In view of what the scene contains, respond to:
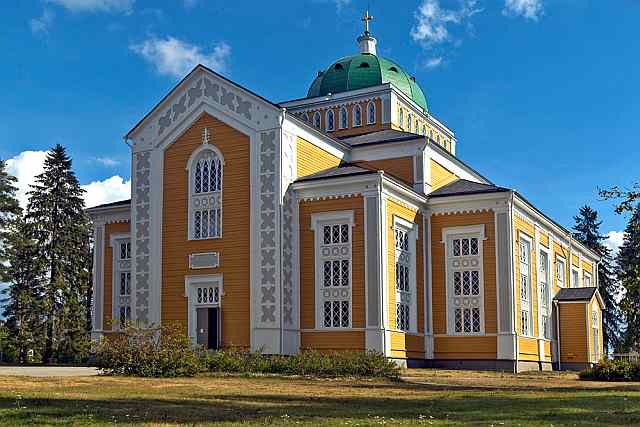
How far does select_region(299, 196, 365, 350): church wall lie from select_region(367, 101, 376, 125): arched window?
1252 cm

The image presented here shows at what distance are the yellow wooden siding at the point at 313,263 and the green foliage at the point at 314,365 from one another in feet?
18.4

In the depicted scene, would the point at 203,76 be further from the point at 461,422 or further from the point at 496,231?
the point at 461,422

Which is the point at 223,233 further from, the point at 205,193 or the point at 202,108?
the point at 202,108

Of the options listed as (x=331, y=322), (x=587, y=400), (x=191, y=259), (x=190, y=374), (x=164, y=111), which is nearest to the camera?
(x=587, y=400)

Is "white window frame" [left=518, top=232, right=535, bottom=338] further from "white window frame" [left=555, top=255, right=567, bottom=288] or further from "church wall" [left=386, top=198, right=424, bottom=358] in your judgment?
"white window frame" [left=555, top=255, right=567, bottom=288]

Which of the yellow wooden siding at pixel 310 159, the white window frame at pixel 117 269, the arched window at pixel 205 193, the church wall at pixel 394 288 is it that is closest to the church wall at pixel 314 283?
the church wall at pixel 394 288

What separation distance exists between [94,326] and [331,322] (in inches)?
540

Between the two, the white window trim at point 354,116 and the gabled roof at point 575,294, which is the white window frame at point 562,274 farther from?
the white window trim at point 354,116

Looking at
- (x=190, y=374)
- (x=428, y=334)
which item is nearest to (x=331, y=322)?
(x=428, y=334)

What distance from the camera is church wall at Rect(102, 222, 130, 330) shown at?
1670 inches

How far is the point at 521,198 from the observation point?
3956cm

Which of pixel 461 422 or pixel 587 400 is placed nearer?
pixel 461 422

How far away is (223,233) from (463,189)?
11264 mm

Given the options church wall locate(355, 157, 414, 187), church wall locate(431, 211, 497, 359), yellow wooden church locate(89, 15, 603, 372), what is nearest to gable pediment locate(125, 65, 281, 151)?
yellow wooden church locate(89, 15, 603, 372)
